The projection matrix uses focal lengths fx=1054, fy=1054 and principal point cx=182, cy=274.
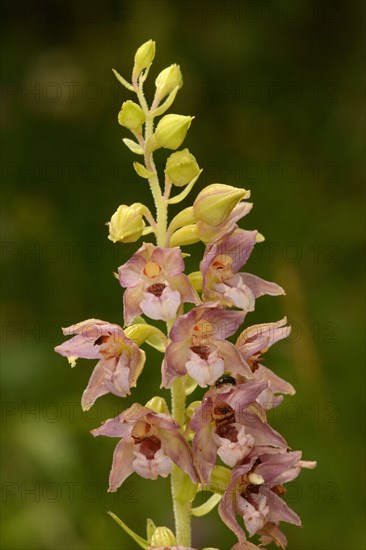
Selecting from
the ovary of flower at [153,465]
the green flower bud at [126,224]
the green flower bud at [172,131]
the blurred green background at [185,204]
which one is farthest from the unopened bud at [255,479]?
the blurred green background at [185,204]

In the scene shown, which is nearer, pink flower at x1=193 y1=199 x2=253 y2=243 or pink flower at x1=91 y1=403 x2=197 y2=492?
pink flower at x1=91 y1=403 x2=197 y2=492

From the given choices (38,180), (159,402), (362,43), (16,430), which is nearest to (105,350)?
(159,402)

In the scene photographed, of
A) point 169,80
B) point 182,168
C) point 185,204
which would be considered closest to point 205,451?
point 182,168

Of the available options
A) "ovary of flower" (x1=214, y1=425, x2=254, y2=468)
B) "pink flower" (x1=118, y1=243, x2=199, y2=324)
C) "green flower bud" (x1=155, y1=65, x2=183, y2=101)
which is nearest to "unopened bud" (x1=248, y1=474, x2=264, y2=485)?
"ovary of flower" (x1=214, y1=425, x2=254, y2=468)

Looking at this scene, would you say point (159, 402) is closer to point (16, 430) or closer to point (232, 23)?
point (16, 430)

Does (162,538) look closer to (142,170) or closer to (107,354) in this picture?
(107,354)

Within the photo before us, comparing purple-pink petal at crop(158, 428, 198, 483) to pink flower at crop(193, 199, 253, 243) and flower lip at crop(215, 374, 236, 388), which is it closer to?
flower lip at crop(215, 374, 236, 388)
